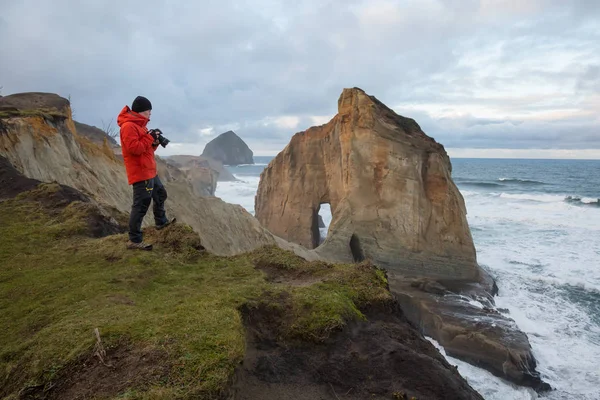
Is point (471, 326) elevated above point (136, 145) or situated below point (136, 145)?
below

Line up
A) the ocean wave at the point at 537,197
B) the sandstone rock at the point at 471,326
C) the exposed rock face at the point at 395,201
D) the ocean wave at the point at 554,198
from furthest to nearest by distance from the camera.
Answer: the ocean wave at the point at 537,197, the ocean wave at the point at 554,198, the exposed rock face at the point at 395,201, the sandstone rock at the point at 471,326

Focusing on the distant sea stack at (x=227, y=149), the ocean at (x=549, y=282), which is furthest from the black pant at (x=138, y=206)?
the distant sea stack at (x=227, y=149)

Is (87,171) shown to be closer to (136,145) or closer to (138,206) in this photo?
(138,206)

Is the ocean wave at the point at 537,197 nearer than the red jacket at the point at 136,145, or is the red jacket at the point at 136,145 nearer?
the red jacket at the point at 136,145

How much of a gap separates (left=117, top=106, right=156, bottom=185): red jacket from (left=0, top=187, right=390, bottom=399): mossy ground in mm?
1058

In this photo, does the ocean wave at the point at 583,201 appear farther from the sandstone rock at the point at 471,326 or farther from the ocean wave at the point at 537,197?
the sandstone rock at the point at 471,326

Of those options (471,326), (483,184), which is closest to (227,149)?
(483,184)

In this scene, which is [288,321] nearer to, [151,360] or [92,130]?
[151,360]

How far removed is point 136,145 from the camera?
5410 mm

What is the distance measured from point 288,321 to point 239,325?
0.61 metres

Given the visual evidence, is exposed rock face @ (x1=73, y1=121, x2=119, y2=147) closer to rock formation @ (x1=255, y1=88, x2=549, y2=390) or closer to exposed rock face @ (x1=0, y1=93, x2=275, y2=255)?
exposed rock face @ (x1=0, y1=93, x2=275, y2=255)

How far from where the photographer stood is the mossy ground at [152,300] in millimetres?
3033

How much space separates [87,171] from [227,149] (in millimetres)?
108852

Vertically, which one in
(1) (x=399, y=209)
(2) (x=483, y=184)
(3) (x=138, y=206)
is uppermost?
(3) (x=138, y=206)
